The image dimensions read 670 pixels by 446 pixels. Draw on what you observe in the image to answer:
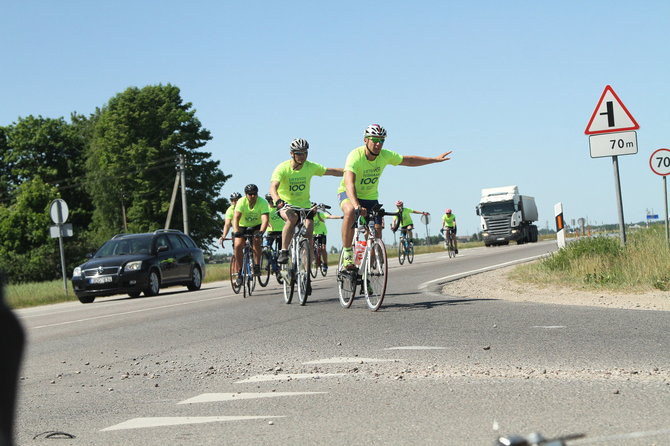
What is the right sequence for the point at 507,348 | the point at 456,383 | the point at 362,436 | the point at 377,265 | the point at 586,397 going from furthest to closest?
the point at 377,265 → the point at 507,348 → the point at 456,383 → the point at 586,397 → the point at 362,436

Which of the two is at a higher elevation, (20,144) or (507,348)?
(20,144)

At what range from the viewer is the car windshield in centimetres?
2342

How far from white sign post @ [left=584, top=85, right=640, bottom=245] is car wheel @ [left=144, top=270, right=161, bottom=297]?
38.8 feet

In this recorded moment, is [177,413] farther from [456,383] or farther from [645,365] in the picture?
[645,365]

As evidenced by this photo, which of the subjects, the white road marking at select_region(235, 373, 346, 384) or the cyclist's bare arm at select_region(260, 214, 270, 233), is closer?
the white road marking at select_region(235, 373, 346, 384)

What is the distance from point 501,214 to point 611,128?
40.6 m

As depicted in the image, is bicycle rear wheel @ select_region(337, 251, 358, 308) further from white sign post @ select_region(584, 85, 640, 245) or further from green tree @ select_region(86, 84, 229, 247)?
green tree @ select_region(86, 84, 229, 247)

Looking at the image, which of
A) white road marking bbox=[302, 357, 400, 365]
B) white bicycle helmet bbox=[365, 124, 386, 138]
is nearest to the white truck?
white bicycle helmet bbox=[365, 124, 386, 138]

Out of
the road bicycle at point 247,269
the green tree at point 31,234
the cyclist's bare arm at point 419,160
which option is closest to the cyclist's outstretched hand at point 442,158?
the cyclist's bare arm at point 419,160

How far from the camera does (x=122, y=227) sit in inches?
2731

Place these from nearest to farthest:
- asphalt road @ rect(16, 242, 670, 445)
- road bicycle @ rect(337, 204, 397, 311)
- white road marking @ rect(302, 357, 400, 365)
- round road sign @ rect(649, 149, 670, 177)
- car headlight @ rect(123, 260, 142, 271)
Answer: asphalt road @ rect(16, 242, 670, 445) → white road marking @ rect(302, 357, 400, 365) → road bicycle @ rect(337, 204, 397, 311) → round road sign @ rect(649, 149, 670, 177) → car headlight @ rect(123, 260, 142, 271)

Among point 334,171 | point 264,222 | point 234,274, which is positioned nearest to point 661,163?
point 264,222

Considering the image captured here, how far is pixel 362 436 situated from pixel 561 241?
17.7m

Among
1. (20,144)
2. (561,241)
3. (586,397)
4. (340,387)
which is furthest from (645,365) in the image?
(20,144)
